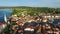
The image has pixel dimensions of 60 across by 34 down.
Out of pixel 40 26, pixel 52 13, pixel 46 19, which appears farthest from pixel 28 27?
pixel 52 13

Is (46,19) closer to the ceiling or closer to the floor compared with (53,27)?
closer to the ceiling

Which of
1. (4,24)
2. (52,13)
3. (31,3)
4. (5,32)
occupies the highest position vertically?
(31,3)

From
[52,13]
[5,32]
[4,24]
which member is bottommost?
[5,32]

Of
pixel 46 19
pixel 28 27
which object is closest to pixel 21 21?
pixel 28 27

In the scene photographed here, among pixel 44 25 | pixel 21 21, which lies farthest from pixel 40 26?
pixel 21 21

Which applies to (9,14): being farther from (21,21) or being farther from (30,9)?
(30,9)

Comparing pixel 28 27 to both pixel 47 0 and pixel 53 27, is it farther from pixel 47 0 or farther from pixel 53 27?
pixel 47 0

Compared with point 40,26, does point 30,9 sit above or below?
above
